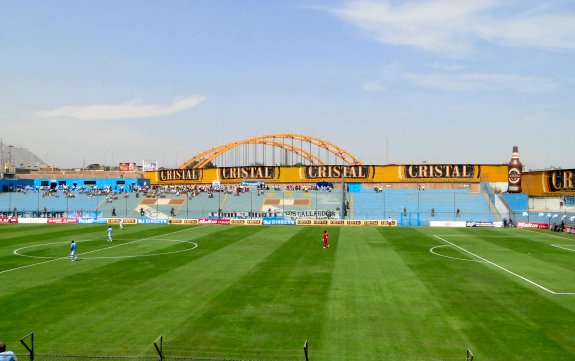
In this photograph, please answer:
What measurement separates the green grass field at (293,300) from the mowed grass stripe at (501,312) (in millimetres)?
79

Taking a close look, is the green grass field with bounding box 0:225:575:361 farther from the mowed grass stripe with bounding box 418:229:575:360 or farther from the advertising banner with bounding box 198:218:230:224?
the advertising banner with bounding box 198:218:230:224

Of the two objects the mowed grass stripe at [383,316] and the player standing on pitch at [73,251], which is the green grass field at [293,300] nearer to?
the mowed grass stripe at [383,316]

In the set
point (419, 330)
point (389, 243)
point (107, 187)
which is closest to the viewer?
point (419, 330)

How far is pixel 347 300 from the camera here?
24.0 m

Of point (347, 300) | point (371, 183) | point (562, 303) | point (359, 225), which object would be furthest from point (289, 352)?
point (371, 183)

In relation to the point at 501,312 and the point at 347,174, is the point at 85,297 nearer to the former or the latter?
the point at 501,312

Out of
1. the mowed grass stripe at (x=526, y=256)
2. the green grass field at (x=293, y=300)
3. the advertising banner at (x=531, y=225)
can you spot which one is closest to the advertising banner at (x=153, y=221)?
the green grass field at (x=293, y=300)

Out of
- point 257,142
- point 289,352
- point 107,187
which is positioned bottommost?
point 289,352

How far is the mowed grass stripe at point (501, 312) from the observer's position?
17219 millimetres

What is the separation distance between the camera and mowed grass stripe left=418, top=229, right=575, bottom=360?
56.5 ft

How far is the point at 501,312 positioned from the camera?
21.8 meters

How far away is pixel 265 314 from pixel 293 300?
2.86 metres

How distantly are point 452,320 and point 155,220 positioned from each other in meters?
59.4

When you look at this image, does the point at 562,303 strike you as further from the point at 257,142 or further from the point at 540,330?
the point at 257,142
